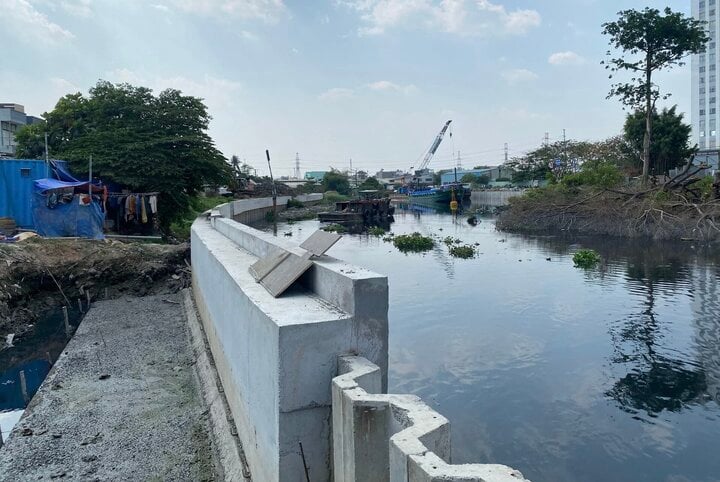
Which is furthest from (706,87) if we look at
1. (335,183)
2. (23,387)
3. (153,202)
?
(23,387)

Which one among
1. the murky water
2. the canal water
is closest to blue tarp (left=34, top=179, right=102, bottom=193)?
the murky water

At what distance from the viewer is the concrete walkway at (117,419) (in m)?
6.22

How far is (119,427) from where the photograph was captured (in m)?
7.24

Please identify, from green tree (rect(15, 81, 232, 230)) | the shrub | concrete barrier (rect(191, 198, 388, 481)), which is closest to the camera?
concrete barrier (rect(191, 198, 388, 481))

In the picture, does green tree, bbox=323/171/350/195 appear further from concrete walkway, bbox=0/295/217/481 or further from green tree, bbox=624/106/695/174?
concrete walkway, bbox=0/295/217/481

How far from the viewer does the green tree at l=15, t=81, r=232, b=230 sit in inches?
895

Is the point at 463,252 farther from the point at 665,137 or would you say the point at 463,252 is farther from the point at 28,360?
the point at 665,137

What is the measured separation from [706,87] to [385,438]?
11153 centimetres

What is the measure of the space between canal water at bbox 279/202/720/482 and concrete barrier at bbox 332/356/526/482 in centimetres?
431

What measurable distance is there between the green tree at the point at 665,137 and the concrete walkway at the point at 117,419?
43.3 metres

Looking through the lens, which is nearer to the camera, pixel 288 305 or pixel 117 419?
pixel 288 305

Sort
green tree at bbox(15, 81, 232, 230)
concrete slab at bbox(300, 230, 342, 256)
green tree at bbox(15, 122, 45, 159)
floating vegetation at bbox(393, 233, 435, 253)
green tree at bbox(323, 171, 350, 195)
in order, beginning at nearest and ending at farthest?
concrete slab at bbox(300, 230, 342, 256) < green tree at bbox(15, 81, 232, 230) < green tree at bbox(15, 122, 45, 159) < floating vegetation at bbox(393, 233, 435, 253) < green tree at bbox(323, 171, 350, 195)

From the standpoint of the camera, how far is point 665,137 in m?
43.1

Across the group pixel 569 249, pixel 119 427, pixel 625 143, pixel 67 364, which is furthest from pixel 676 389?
pixel 625 143
